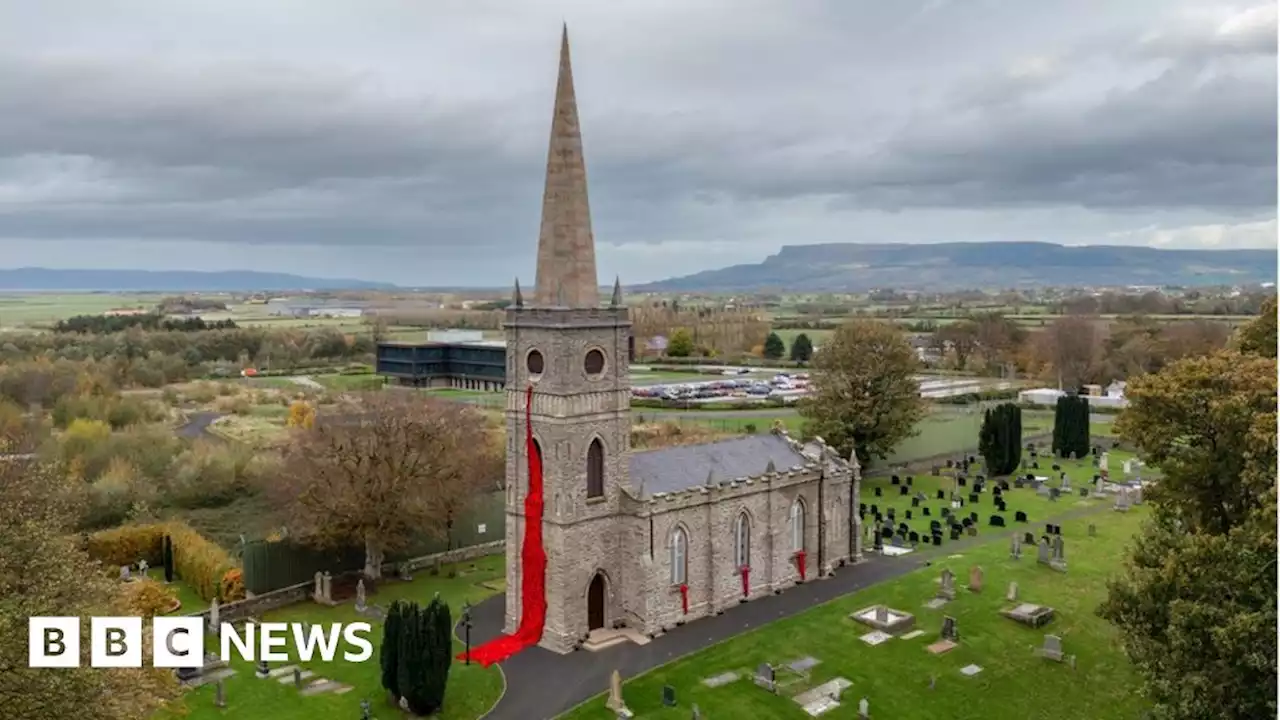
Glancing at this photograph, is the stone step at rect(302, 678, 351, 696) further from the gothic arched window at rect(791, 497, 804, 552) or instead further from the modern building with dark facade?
the modern building with dark facade

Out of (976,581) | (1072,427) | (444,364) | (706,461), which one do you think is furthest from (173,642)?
(444,364)

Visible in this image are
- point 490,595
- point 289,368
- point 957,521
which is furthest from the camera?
point 289,368

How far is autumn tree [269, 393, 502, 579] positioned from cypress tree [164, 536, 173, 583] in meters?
4.81

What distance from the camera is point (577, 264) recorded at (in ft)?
103

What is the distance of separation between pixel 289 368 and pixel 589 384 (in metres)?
86.8

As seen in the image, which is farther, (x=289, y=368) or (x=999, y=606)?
(x=289, y=368)

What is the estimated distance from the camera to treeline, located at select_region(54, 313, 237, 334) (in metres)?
110

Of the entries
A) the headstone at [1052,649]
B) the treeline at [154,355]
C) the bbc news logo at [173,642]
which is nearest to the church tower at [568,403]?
the bbc news logo at [173,642]

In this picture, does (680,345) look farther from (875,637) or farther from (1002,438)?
(875,637)

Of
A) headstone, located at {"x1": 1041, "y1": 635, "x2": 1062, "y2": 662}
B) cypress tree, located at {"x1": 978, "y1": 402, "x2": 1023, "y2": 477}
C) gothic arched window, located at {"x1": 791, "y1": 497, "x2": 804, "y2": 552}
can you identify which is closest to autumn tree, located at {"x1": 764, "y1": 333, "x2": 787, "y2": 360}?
cypress tree, located at {"x1": 978, "y1": 402, "x2": 1023, "y2": 477}

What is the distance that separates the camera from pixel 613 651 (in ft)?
103

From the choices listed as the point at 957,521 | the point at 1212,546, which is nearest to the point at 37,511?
the point at 1212,546

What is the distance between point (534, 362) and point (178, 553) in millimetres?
19593

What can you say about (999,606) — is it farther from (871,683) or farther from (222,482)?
(222,482)
